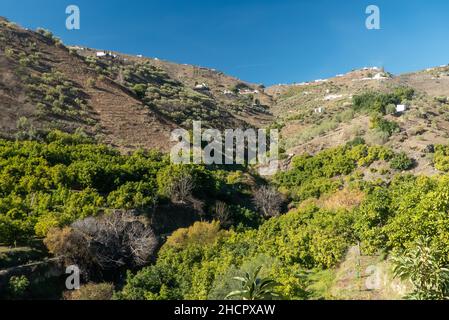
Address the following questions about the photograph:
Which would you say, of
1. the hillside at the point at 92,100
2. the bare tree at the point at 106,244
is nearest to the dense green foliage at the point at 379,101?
the hillside at the point at 92,100

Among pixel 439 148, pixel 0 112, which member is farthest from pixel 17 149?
pixel 439 148

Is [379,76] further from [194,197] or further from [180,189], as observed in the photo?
[180,189]

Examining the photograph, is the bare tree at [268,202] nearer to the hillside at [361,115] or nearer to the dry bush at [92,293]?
the hillside at [361,115]

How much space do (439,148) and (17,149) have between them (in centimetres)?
3982

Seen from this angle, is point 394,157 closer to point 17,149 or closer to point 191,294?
point 191,294

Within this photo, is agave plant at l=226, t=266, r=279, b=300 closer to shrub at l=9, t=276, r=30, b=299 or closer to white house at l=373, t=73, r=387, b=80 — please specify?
shrub at l=9, t=276, r=30, b=299

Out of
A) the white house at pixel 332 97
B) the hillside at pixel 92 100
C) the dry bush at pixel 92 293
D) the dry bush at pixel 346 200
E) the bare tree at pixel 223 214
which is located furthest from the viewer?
the white house at pixel 332 97

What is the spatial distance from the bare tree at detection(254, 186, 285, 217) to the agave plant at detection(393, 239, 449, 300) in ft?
76.8

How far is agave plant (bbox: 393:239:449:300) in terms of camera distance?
1523 centimetres

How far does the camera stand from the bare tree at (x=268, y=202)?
39.9 meters

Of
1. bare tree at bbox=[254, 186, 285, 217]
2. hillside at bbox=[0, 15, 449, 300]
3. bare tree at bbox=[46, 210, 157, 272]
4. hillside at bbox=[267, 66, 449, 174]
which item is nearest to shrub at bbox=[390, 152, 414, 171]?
hillside at bbox=[0, 15, 449, 300]

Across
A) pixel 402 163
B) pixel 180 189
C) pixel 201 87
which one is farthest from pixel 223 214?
pixel 201 87

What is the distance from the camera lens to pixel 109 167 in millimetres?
37438

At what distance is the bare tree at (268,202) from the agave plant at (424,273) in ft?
76.8
